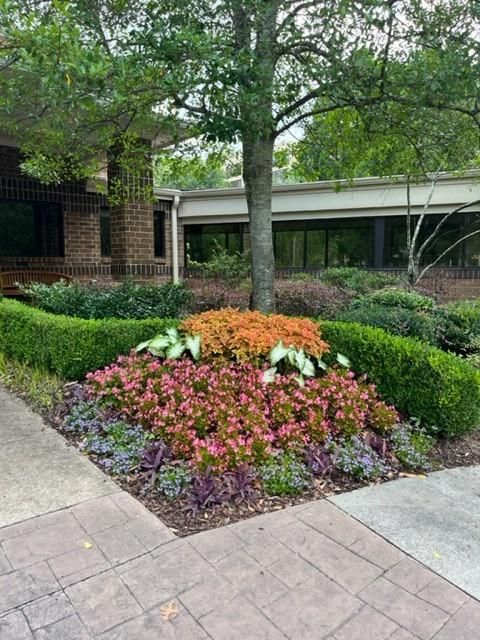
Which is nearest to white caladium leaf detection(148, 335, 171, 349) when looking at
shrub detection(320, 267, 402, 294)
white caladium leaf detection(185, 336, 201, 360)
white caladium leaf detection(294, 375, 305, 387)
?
white caladium leaf detection(185, 336, 201, 360)

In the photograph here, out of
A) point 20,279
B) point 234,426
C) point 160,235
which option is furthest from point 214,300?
point 160,235

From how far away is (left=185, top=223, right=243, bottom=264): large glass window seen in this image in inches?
623

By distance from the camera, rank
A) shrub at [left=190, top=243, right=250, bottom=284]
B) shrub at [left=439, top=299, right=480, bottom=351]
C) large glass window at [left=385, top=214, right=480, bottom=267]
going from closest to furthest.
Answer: shrub at [left=439, top=299, right=480, bottom=351] → shrub at [left=190, top=243, right=250, bottom=284] → large glass window at [left=385, top=214, right=480, bottom=267]

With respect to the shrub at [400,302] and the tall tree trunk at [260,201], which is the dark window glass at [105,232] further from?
the tall tree trunk at [260,201]

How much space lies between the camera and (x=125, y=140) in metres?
6.73

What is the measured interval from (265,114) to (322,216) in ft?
35.3

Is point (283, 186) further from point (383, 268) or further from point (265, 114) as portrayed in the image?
point (265, 114)

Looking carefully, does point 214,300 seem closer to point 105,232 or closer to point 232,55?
point 232,55

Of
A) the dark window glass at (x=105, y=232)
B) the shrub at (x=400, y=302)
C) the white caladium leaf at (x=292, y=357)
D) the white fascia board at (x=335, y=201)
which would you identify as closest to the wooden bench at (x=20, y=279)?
the dark window glass at (x=105, y=232)

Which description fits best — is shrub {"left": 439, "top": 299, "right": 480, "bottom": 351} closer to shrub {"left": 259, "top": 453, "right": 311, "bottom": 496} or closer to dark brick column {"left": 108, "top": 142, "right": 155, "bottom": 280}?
shrub {"left": 259, "top": 453, "right": 311, "bottom": 496}

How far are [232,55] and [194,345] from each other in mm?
2473

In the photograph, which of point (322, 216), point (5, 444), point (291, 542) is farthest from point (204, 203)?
point (291, 542)

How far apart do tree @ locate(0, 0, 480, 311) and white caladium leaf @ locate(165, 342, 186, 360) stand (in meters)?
1.92

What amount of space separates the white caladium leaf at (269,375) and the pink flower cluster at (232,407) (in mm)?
37
